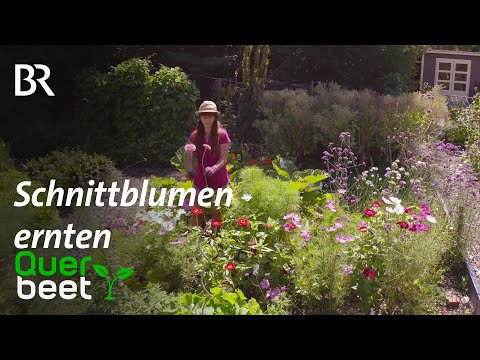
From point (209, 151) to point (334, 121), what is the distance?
11.8ft

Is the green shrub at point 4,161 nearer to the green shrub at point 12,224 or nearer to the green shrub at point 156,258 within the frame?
the green shrub at point 12,224

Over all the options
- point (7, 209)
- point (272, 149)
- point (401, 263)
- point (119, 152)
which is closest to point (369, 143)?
point (272, 149)

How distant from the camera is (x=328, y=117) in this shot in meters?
8.48

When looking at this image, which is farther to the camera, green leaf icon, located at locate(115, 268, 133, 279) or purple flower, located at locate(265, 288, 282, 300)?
purple flower, located at locate(265, 288, 282, 300)

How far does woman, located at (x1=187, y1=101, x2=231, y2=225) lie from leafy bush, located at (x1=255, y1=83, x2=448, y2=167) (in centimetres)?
334

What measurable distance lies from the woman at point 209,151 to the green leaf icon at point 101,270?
1.32 meters

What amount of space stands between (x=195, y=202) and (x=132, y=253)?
44.7 inches

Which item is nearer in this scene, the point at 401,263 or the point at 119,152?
the point at 401,263

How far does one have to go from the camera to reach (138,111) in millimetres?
8656

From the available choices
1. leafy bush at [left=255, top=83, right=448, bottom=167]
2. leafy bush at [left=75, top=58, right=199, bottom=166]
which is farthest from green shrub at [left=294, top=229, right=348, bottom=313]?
leafy bush at [left=75, top=58, right=199, bottom=166]

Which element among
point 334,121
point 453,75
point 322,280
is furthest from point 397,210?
point 453,75

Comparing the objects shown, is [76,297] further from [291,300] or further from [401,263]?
[401,263]

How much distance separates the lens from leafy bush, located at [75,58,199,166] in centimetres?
862

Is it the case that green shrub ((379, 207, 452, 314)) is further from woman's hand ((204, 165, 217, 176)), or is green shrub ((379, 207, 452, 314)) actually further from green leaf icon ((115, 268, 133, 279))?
green leaf icon ((115, 268, 133, 279))
